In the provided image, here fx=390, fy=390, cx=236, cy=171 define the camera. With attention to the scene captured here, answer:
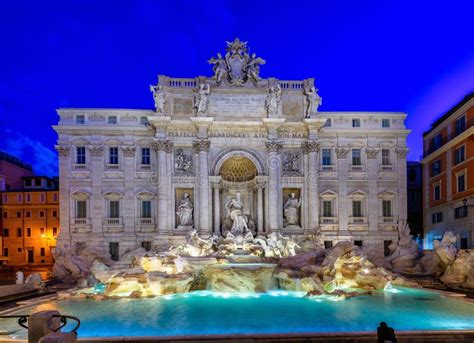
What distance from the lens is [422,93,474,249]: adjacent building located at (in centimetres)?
2825

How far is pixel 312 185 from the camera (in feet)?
95.2

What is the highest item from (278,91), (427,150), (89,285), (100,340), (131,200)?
(278,91)


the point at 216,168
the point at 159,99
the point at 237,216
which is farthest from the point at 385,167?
the point at 159,99

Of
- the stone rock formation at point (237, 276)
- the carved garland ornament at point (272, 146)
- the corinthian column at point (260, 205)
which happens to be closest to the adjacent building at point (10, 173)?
the stone rock formation at point (237, 276)

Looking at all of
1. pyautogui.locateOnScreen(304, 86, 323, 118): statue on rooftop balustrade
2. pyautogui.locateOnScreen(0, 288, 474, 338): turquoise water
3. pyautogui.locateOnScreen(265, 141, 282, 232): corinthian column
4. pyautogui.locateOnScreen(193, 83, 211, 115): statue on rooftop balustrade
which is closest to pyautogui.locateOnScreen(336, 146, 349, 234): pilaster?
pyautogui.locateOnScreen(304, 86, 323, 118): statue on rooftop balustrade

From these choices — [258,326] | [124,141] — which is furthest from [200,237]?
[258,326]

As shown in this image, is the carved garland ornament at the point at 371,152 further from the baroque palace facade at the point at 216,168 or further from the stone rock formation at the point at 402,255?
the stone rock formation at the point at 402,255

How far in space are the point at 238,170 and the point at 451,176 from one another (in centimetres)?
1698

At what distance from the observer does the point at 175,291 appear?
Result: 1828 centimetres

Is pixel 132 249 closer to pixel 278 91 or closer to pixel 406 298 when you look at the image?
pixel 278 91

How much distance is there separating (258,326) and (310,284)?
23.3ft

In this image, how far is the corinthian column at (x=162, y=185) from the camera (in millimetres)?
28031

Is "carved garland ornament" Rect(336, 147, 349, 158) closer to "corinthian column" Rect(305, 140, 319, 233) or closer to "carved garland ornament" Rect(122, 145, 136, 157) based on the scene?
"corinthian column" Rect(305, 140, 319, 233)

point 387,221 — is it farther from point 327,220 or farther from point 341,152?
point 341,152
